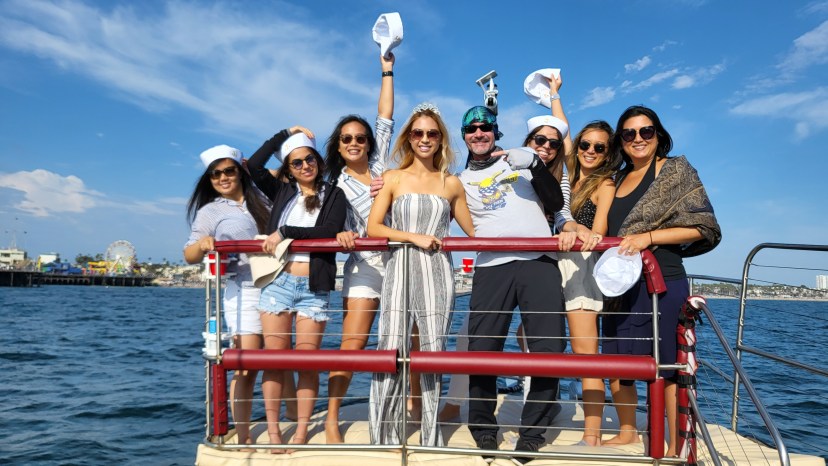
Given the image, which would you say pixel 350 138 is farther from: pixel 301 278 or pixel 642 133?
pixel 642 133

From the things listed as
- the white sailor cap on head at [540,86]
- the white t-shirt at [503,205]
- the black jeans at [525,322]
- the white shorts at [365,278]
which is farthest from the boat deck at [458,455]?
the white sailor cap on head at [540,86]

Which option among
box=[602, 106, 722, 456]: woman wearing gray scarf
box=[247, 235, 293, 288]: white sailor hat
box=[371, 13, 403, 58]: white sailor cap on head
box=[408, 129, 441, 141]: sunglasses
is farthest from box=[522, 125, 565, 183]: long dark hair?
box=[247, 235, 293, 288]: white sailor hat

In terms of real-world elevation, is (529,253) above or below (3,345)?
above

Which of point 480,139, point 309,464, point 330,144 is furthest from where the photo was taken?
point 330,144

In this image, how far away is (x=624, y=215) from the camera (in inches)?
145

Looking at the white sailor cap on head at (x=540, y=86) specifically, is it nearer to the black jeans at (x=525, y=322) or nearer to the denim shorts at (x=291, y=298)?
the black jeans at (x=525, y=322)

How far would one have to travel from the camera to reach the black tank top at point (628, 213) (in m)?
3.44

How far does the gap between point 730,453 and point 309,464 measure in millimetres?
2767

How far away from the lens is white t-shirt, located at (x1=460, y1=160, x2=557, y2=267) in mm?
3725

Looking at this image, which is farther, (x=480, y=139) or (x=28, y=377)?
(x=28, y=377)

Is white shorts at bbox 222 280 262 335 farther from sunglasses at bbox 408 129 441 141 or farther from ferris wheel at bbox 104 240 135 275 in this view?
ferris wheel at bbox 104 240 135 275

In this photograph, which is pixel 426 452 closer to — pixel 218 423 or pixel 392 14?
pixel 218 423

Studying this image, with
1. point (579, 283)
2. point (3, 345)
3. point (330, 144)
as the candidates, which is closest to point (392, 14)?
point (330, 144)

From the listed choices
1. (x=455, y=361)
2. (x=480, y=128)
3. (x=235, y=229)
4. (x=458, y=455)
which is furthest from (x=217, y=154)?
(x=458, y=455)
